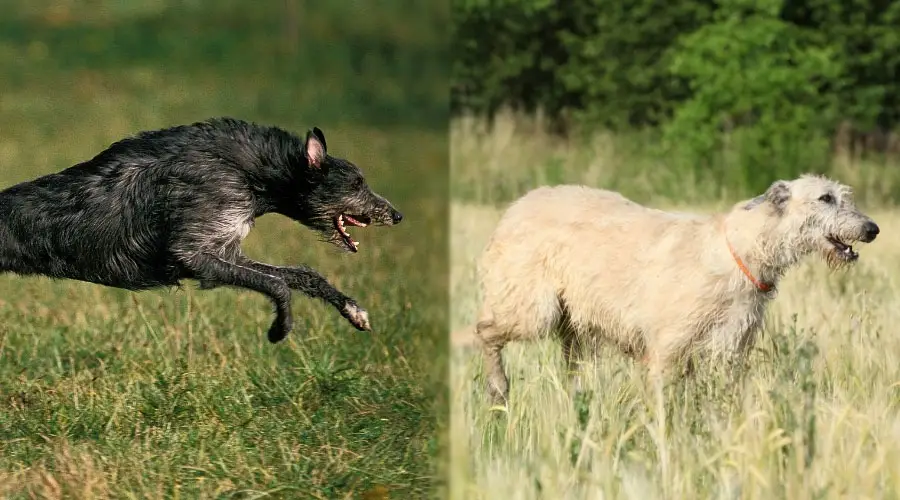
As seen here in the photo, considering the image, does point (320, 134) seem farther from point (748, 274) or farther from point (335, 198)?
point (748, 274)

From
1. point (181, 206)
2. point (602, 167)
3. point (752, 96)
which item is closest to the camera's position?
point (181, 206)

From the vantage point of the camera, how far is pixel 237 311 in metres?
4.62

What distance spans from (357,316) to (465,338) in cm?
248

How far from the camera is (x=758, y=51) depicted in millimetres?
13258

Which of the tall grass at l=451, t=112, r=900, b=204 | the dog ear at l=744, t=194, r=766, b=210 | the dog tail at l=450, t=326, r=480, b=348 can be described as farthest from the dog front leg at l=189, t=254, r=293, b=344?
the tall grass at l=451, t=112, r=900, b=204

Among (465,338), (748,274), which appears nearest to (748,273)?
(748,274)

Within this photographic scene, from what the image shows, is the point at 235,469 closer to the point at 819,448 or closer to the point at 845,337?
the point at 819,448

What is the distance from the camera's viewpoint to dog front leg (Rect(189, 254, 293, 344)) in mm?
3514

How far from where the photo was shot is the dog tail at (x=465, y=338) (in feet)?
18.9

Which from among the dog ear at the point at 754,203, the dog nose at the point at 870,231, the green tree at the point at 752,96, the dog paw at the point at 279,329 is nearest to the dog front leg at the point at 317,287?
the dog paw at the point at 279,329

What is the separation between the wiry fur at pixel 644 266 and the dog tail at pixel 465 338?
0.07m

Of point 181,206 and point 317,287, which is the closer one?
point 181,206

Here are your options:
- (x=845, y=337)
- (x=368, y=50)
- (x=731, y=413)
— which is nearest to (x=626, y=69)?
(x=845, y=337)

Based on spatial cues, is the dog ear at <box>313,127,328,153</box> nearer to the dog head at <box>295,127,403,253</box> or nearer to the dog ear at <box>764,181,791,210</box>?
the dog head at <box>295,127,403,253</box>
